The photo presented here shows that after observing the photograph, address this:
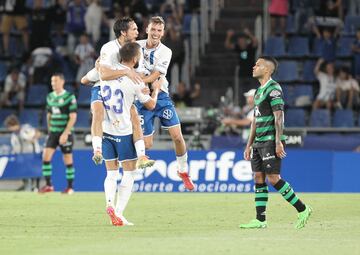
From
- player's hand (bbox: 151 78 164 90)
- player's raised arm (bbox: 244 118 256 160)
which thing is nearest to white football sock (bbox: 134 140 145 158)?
player's raised arm (bbox: 244 118 256 160)

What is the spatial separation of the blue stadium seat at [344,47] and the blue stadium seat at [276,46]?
1.51 meters

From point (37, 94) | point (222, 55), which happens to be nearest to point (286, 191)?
point (222, 55)

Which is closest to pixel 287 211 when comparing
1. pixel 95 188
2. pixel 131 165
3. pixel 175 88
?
pixel 131 165

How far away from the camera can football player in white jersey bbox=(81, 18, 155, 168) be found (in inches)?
588

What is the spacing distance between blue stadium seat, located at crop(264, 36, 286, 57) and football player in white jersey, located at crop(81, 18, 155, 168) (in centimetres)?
1553

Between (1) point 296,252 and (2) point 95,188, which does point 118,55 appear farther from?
(2) point 95,188

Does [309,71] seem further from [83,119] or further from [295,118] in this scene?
[83,119]

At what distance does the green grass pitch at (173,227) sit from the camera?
12.5m

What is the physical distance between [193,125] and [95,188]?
328cm

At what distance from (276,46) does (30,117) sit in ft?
22.5

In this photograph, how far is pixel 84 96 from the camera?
3123 cm

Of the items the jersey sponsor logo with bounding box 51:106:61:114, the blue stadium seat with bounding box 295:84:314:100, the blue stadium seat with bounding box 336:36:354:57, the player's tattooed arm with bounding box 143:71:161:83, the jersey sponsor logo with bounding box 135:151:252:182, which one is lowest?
the jersey sponsor logo with bounding box 135:151:252:182

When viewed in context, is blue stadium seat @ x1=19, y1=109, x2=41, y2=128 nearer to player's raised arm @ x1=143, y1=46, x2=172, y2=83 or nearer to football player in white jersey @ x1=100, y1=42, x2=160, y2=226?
player's raised arm @ x1=143, y1=46, x2=172, y2=83

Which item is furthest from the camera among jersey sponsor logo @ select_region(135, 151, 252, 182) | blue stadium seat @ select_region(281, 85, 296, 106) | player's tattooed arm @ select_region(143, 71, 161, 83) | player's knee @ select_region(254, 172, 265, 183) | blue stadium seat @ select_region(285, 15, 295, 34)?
blue stadium seat @ select_region(285, 15, 295, 34)
